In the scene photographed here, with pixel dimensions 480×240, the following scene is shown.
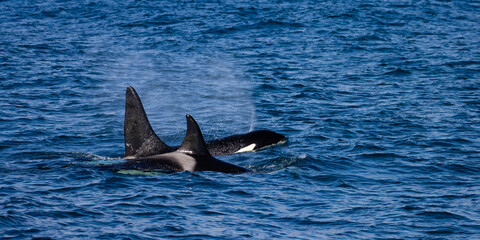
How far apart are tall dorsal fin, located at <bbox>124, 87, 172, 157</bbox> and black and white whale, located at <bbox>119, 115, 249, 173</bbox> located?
14.9 inches

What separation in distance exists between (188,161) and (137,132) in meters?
1.39

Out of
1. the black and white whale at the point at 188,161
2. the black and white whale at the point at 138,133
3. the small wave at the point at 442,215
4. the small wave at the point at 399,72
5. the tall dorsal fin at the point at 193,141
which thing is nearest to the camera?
the small wave at the point at 442,215

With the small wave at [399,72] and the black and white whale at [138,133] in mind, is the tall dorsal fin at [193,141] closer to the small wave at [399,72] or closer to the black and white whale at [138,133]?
the black and white whale at [138,133]

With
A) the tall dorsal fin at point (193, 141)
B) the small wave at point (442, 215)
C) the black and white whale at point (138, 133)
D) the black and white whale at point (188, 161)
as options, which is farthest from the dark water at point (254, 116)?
the black and white whale at point (138, 133)

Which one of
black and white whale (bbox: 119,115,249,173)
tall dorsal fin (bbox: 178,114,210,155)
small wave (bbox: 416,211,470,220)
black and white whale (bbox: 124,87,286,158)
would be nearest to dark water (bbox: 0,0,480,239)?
small wave (bbox: 416,211,470,220)

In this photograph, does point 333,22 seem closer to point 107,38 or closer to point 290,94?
point 107,38

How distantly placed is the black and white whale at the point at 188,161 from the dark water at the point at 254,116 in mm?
356

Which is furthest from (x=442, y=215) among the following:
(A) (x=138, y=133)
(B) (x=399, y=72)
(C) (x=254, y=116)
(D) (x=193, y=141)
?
(B) (x=399, y=72)

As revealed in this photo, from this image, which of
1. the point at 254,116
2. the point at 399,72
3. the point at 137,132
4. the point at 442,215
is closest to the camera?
the point at 442,215

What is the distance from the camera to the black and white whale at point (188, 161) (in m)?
14.2

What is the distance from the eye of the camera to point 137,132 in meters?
14.9

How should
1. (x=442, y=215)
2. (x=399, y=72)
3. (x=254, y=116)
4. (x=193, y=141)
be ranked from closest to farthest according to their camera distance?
(x=442, y=215) < (x=193, y=141) < (x=254, y=116) < (x=399, y=72)

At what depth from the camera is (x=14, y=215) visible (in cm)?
1140

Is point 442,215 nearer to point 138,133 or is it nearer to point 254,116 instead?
point 138,133
